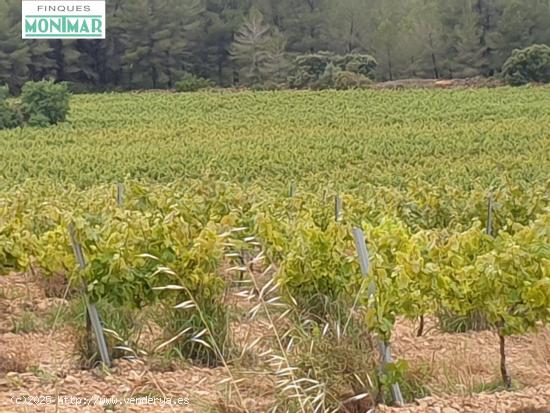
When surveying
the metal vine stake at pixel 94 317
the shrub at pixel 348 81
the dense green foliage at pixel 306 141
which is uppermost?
the shrub at pixel 348 81

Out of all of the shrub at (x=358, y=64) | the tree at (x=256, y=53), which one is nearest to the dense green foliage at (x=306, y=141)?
the shrub at (x=358, y=64)

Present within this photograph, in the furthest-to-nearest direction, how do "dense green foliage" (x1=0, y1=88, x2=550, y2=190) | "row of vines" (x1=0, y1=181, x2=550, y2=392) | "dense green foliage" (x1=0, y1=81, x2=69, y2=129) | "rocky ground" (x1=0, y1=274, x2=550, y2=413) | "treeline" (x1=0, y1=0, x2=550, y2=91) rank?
"treeline" (x1=0, y1=0, x2=550, y2=91), "dense green foliage" (x1=0, y1=81, x2=69, y2=129), "dense green foliage" (x1=0, y1=88, x2=550, y2=190), "row of vines" (x1=0, y1=181, x2=550, y2=392), "rocky ground" (x1=0, y1=274, x2=550, y2=413)

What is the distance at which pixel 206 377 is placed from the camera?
5496mm

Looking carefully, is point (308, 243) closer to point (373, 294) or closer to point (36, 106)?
point (373, 294)

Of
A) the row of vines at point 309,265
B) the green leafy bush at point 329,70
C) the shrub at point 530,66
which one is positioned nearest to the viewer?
the row of vines at point 309,265

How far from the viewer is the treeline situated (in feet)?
171

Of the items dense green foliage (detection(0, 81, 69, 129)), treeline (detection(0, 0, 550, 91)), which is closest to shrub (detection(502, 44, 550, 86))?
treeline (detection(0, 0, 550, 91))

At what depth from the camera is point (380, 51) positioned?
190ft

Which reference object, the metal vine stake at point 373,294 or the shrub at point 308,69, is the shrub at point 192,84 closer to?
the shrub at point 308,69

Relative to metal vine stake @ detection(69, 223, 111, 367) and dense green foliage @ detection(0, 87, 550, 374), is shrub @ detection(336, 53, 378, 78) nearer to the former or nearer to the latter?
dense green foliage @ detection(0, 87, 550, 374)

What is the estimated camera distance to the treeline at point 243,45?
171 feet

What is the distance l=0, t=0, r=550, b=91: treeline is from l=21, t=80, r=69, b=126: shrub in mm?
14118

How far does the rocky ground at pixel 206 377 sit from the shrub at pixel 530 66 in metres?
41.6

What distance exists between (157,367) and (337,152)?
2007cm
